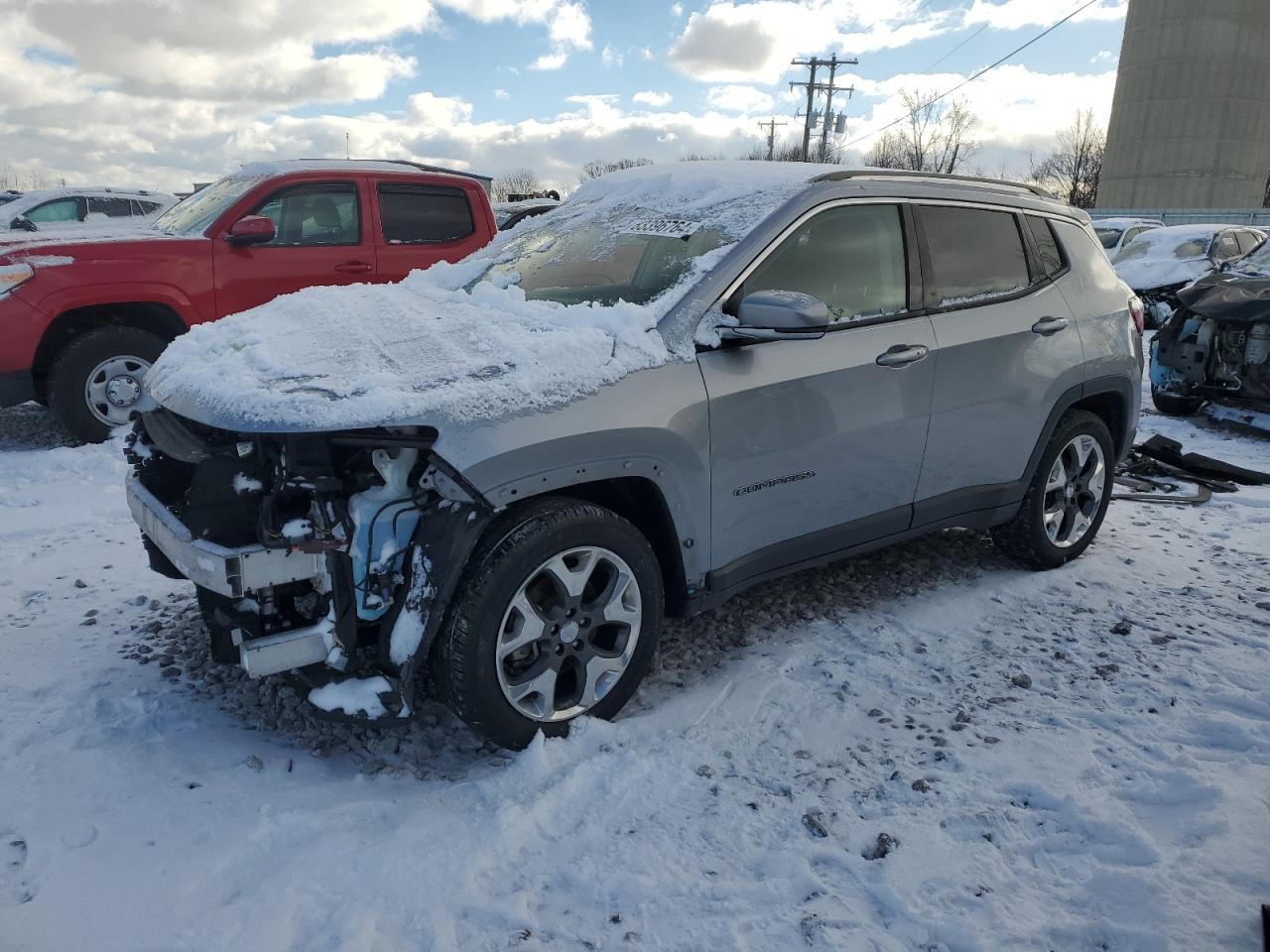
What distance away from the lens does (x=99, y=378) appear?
663cm

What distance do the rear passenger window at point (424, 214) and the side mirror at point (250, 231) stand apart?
1.00m

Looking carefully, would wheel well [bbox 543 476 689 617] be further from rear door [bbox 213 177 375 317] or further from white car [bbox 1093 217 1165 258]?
white car [bbox 1093 217 1165 258]

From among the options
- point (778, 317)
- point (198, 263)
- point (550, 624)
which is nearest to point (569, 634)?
point (550, 624)

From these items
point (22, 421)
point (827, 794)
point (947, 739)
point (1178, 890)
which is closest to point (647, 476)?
point (827, 794)

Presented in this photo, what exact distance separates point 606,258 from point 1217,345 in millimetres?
6569

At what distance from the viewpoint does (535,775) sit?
280cm

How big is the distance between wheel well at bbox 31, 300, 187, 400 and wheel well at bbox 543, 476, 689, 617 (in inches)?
201

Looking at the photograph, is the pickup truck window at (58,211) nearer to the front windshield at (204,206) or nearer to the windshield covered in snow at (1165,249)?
the front windshield at (204,206)

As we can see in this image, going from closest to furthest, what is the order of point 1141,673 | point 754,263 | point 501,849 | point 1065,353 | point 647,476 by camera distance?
point 501,849, point 647,476, point 754,263, point 1141,673, point 1065,353

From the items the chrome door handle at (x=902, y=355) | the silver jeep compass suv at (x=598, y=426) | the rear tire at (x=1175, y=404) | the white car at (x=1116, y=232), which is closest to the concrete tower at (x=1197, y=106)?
the white car at (x=1116, y=232)

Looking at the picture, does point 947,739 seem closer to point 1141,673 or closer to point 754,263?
point 1141,673

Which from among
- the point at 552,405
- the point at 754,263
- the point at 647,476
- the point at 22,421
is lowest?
the point at 22,421

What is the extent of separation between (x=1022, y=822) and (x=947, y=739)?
48 centimetres

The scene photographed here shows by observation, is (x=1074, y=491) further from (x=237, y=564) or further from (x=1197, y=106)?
(x=1197, y=106)
